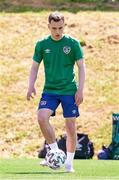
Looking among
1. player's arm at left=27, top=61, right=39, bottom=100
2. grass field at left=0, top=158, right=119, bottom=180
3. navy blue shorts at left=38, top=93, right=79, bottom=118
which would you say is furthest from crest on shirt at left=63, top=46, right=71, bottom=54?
grass field at left=0, top=158, right=119, bottom=180

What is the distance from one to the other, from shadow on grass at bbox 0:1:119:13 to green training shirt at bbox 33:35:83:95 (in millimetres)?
13750

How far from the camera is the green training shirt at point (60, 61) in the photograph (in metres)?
10.0

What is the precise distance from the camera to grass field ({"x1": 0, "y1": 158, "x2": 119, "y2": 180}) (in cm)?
935

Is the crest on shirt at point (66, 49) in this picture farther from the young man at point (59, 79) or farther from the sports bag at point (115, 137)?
the sports bag at point (115, 137)

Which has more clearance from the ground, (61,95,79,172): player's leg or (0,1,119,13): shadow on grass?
(61,95,79,172): player's leg

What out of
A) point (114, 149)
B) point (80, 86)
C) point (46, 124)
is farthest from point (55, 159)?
point (114, 149)

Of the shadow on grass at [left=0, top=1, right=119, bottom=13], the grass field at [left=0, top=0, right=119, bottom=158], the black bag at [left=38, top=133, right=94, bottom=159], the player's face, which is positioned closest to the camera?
the player's face

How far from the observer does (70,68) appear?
10094 millimetres

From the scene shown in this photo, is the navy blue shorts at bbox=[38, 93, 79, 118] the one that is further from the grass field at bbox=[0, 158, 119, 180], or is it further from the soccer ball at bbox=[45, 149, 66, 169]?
the grass field at bbox=[0, 158, 119, 180]

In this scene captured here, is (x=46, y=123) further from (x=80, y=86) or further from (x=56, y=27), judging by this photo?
(x=56, y=27)

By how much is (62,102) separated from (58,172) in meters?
0.84

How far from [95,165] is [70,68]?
7.00 feet

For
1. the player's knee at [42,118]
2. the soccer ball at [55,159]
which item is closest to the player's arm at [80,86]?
the player's knee at [42,118]

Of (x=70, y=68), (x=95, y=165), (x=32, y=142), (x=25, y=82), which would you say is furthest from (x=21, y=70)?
(x=70, y=68)
